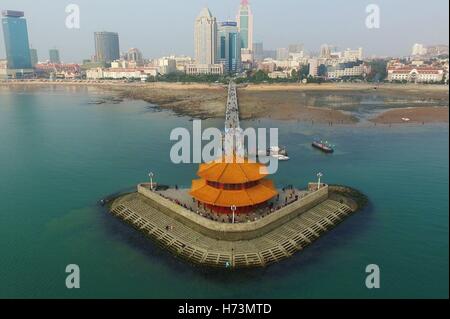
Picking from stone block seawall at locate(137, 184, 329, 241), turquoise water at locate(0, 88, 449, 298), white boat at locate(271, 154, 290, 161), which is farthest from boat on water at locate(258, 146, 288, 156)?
stone block seawall at locate(137, 184, 329, 241)

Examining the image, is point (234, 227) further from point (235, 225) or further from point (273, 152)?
point (273, 152)

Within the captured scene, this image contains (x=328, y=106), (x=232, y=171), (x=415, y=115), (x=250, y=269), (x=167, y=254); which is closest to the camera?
(x=250, y=269)

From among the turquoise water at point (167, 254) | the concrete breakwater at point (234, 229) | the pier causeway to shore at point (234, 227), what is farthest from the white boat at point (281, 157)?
the concrete breakwater at point (234, 229)

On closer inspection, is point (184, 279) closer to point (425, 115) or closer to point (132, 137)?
point (132, 137)

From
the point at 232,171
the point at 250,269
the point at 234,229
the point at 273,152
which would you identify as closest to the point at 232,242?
the point at 234,229

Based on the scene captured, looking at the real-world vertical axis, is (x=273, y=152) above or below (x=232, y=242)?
above

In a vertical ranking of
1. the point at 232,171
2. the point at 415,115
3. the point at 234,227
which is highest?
the point at 232,171

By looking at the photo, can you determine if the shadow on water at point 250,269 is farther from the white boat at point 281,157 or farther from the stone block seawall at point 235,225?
the white boat at point 281,157
